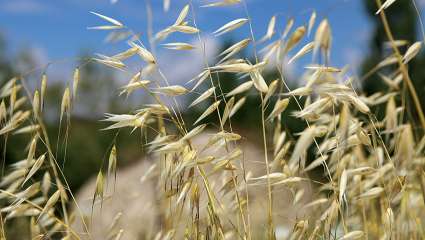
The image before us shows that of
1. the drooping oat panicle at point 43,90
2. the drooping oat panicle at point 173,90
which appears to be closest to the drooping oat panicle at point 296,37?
the drooping oat panicle at point 173,90

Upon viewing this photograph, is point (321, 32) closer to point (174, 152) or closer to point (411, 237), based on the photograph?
point (174, 152)

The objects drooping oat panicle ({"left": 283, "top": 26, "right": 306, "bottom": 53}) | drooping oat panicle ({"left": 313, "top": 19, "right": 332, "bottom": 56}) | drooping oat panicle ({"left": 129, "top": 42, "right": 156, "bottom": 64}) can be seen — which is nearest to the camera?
drooping oat panicle ({"left": 313, "top": 19, "right": 332, "bottom": 56})

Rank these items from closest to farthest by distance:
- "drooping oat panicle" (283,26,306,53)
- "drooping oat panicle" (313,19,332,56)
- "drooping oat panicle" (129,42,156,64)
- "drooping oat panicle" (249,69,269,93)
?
"drooping oat panicle" (313,19,332,56) → "drooping oat panicle" (283,26,306,53) → "drooping oat panicle" (249,69,269,93) → "drooping oat panicle" (129,42,156,64)

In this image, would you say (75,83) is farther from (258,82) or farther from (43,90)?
(258,82)

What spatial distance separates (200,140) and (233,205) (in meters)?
4.51

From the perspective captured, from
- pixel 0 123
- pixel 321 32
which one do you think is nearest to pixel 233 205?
pixel 0 123

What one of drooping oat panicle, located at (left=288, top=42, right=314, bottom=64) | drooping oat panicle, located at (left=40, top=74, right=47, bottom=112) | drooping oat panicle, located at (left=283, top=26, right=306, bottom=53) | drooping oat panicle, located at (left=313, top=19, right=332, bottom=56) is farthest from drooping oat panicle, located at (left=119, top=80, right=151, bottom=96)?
drooping oat panicle, located at (left=313, top=19, right=332, bottom=56)

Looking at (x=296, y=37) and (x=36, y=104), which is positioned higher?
(x=296, y=37)

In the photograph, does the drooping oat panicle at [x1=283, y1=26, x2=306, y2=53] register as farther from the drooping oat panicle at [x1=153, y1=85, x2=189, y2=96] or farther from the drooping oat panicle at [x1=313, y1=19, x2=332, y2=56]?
the drooping oat panicle at [x1=153, y1=85, x2=189, y2=96]

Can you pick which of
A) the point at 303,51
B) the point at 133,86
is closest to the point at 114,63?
the point at 133,86

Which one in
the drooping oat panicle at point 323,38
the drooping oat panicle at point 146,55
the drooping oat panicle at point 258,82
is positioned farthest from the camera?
the drooping oat panicle at point 146,55

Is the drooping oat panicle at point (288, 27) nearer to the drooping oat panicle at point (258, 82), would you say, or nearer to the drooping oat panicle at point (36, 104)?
the drooping oat panicle at point (258, 82)

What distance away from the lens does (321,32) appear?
1087 mm

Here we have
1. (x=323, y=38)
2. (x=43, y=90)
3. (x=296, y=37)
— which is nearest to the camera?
(x=323, y=38)
